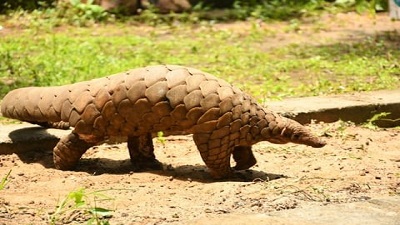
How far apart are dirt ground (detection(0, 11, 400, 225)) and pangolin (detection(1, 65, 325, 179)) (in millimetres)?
193

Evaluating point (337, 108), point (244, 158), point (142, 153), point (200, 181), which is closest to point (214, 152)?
point (200, 181)

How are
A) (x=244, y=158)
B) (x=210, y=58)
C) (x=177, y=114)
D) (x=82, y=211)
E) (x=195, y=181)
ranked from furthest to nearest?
(x=210, y=58) → (x=244, y=158) → (x=195, y=181) → (x=177, y=114) → (x=82, y=211)

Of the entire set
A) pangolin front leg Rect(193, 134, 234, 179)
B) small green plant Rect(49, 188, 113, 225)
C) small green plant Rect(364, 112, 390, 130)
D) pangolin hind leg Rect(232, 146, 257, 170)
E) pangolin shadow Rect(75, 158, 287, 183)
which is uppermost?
small green plant Rect(49, 188, 113, 225)

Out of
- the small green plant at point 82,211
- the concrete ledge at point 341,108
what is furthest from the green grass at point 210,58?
the small green plant at point 82,211

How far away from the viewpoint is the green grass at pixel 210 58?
862cm

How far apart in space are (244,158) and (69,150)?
41.5 inches

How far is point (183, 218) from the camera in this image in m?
4.51

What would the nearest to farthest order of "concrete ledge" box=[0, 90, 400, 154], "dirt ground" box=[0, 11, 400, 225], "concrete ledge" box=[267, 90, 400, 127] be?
"dirt ground" box=[0, 11, 400, 225] < "concrete ledge" box=[0, 90, 400, 154] < "concrete ledge" box=[267, 90, 400, 127]

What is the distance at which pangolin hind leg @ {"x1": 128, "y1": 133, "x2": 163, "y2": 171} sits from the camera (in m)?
5.98

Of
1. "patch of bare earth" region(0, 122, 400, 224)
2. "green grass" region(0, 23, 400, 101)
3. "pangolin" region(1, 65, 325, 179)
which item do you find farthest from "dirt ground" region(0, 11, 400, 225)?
"green grass" region(0, 23, 400, 101)

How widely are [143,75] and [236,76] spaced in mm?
3637

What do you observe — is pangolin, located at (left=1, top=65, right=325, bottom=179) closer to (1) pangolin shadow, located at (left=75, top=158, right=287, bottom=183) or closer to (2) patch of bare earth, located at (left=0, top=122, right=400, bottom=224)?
(1) pangolin shadow, located at (left=75, top=158, right=287, bottom=183)

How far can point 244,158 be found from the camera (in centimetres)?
580

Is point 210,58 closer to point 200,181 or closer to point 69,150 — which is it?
point 69,150
